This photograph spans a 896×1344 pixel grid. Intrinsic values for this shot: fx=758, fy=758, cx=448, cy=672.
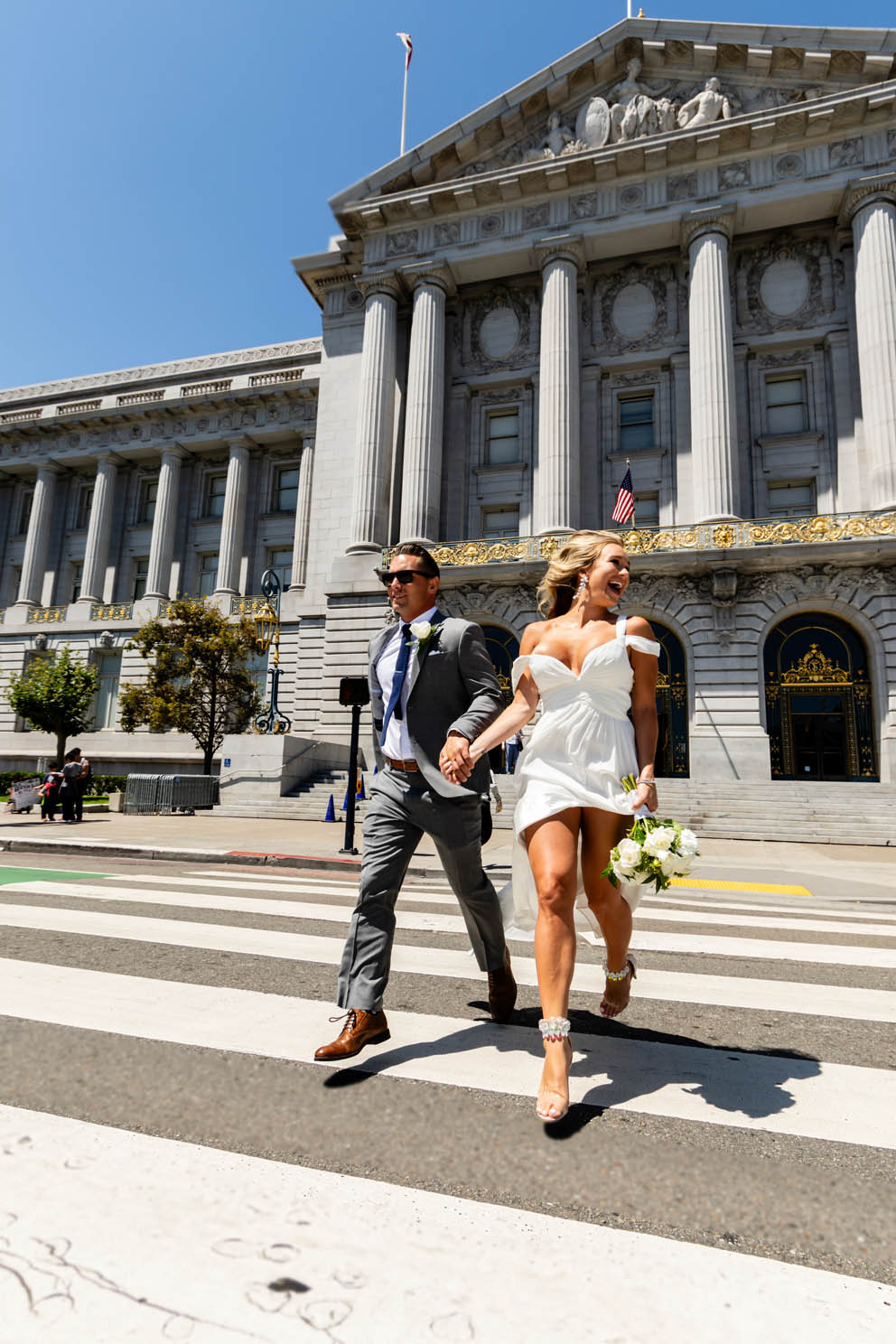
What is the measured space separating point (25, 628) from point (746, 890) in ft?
146

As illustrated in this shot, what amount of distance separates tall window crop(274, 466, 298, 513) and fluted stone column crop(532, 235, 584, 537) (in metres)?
16.7

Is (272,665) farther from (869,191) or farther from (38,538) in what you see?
(869,191)

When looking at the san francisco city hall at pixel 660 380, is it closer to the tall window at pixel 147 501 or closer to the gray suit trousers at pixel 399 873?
the tall window at pixel 147 501

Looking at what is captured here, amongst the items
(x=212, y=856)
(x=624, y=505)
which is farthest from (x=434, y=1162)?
(x=624, y=505)

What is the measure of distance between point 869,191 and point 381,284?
1850 centimetres

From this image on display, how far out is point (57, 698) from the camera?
3300cm

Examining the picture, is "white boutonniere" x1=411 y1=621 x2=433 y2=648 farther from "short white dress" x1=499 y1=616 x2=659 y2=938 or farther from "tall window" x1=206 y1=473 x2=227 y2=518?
"tall window" x1=206 y1=473 x2=227 y2=518

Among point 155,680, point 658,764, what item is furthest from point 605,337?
point 155,680

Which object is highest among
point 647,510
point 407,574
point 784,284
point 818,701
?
point 784,284

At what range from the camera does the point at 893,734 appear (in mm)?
23172

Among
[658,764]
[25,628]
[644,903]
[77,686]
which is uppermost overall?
[25,628]

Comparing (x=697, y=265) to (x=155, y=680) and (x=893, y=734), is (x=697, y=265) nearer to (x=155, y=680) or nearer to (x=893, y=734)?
(x=893, y=734)

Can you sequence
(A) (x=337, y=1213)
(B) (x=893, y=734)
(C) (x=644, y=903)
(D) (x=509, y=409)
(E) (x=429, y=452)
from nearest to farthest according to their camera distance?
(A) (x=337, y=1213), (C) (x=644, y=903), (B) (x=893, y=734), (E) (x=429, y=452), (D) (x=509, y=409)

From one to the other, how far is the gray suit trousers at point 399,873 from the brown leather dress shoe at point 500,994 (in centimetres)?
4
